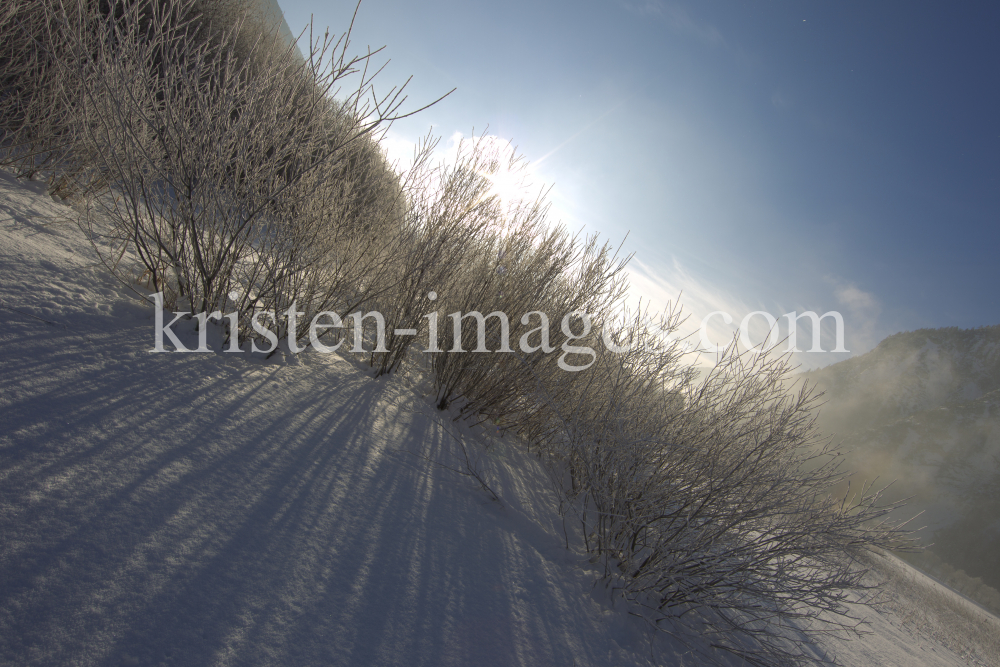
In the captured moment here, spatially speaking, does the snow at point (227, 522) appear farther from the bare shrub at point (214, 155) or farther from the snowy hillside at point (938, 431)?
the snowy hillside at point (938, 431)

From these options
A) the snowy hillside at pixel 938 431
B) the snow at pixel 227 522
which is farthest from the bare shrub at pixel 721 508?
the snowy hillside at pixel 938 431

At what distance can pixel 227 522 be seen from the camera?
1.27m

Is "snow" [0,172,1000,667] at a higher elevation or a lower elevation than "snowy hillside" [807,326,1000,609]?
higher

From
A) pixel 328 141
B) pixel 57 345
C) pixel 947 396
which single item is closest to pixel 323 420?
pixel 57 345

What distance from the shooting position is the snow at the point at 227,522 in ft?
3.09

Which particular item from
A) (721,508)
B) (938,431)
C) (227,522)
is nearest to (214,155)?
(227,522)

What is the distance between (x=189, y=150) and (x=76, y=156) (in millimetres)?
1732

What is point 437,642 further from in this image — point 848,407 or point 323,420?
point 848,407

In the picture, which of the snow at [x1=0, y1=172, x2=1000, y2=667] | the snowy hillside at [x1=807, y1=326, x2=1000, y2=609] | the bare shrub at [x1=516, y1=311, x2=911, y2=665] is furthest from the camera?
the snowy hillside at [x1=807, y1=326, x2=1000, y2=609]

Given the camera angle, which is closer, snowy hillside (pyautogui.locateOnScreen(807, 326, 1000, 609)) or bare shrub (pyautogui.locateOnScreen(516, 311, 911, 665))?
bare shrub (pyautogui.locateOnScreen(516, 311, 911, 665))

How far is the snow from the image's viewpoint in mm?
942

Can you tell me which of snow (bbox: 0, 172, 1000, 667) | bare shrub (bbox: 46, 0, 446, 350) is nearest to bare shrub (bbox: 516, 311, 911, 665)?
snow (bbox: 0, 172, 1000, 667)

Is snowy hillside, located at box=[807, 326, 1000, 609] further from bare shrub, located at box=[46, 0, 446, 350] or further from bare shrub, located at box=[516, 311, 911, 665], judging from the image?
bare shrub, located at box=[46, 0, 446, 350]

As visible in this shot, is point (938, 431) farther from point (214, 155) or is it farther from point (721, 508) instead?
point (214, 155)
